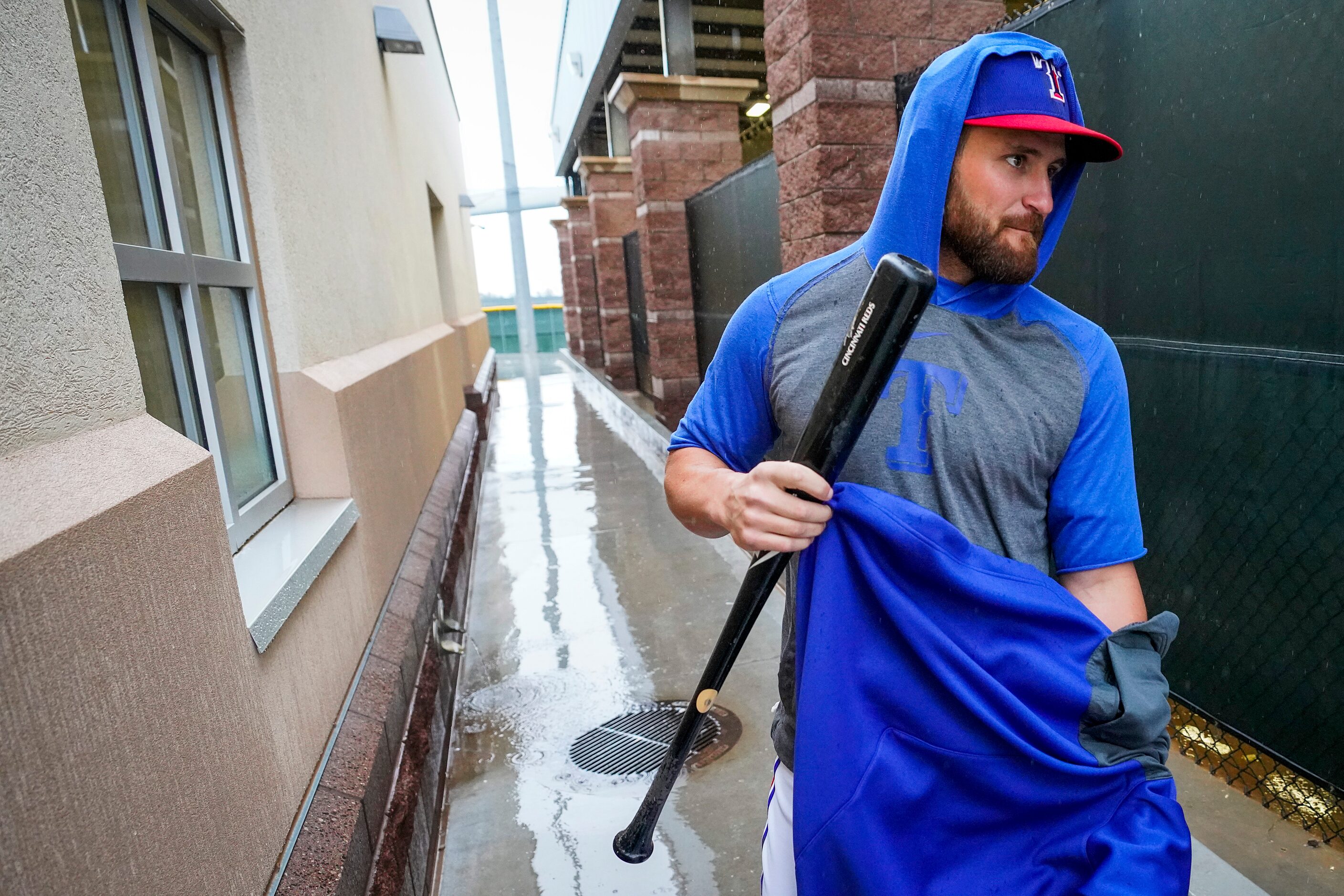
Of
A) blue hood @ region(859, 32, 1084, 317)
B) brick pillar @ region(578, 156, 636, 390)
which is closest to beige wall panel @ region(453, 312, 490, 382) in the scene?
brick pillar @ region(578, 156, 636, 390)

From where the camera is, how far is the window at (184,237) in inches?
79.1

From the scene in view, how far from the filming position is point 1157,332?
2814mm

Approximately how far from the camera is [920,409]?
1.36 metres

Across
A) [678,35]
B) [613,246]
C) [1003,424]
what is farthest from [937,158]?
[613,246]

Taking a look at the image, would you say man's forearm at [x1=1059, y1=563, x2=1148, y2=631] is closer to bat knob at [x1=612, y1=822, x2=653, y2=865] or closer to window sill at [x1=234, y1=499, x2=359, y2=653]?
bat knob at [x1=612, y1=822, x2=653, y2=865]

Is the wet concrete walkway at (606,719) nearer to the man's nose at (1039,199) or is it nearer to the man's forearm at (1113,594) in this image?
the man's forearm at (1113,594)

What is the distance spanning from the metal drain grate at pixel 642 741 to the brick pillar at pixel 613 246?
10830 millimetres

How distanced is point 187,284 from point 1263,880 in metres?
3.53

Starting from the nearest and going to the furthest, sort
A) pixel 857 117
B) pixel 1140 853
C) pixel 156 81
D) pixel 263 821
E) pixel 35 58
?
pixel 1140 853
pixel 35 58
pixel 263 821
pixel 156 81
pixel 857 117

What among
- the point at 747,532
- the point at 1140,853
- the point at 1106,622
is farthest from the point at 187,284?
the point at 1140,853

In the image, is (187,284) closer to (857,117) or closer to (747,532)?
(747,532)

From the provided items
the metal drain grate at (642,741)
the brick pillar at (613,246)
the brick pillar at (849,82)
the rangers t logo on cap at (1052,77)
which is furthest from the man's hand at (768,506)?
the brick pillar at (613,246)

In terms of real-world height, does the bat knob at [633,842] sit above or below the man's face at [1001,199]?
below

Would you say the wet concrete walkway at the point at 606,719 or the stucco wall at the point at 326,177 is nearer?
the wet concrete walkway at the point at 606,719
